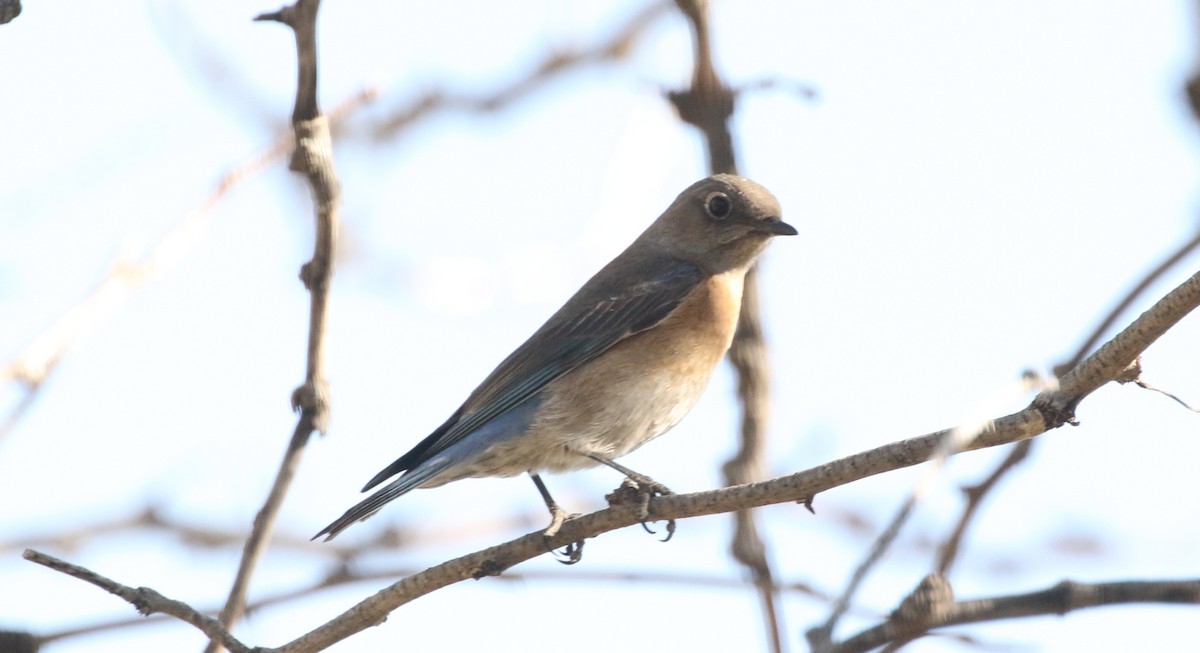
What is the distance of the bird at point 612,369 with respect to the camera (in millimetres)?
6062

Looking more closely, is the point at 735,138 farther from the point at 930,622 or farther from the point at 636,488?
the point at 930,622

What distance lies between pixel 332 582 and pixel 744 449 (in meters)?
Answer: 2.00

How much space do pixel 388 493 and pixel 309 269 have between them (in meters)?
1.36

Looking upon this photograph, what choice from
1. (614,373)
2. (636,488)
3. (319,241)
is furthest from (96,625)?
(614,373)

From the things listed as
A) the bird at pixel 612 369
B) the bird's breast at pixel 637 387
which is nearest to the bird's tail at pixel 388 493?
the bird at pixel 612 369

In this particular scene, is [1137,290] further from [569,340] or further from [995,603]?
[569,340]

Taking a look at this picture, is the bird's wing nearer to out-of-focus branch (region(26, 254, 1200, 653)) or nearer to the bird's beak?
the bird's beak

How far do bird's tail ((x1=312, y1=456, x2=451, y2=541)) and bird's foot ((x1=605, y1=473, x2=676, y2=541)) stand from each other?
80 centimetres

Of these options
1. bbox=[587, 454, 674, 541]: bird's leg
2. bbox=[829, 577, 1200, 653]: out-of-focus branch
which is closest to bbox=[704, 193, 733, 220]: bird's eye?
bbox=[587, 454, 674, 541]: bird's leg

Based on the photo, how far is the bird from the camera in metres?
6.06

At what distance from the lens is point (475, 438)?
6.04 metres

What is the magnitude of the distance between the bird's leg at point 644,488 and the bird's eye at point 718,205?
5.14 feet

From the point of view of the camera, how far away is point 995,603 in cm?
391

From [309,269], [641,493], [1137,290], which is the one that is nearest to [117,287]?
[309,269]
